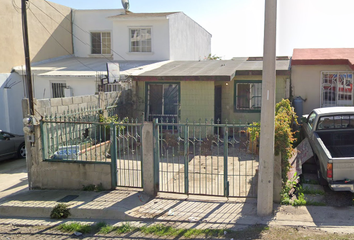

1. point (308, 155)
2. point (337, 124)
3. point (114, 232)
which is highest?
point (337, 124)

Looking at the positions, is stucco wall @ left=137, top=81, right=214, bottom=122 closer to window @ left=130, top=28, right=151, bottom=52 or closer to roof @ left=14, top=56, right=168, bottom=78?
roof @ left=14, top=56, right=168, bottom=78

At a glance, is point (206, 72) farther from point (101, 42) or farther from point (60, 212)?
point (101, 42)

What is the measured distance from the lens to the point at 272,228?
6109mm

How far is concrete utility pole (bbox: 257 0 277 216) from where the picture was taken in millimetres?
6234

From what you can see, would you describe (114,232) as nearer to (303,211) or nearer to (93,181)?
(93,181)

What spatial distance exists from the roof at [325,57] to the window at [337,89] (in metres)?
0.64

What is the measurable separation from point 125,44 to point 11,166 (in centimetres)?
912

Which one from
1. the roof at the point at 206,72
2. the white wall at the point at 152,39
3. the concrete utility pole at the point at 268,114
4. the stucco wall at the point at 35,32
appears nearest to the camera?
the concrete utility pole at the point at 268,114

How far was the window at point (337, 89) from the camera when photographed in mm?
13438

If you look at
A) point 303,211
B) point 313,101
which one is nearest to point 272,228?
point 303,211

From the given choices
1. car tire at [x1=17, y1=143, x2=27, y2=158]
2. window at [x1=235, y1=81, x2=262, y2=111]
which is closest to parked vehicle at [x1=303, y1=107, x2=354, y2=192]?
window at [x1=235, y1=81, x2=262, y2=111]

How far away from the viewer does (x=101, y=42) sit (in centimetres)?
2033

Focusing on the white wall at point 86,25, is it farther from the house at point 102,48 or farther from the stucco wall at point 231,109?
the stucco wall at point 231,109

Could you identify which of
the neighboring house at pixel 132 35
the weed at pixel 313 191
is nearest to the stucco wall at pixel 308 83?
the weed at pixel 313 191
